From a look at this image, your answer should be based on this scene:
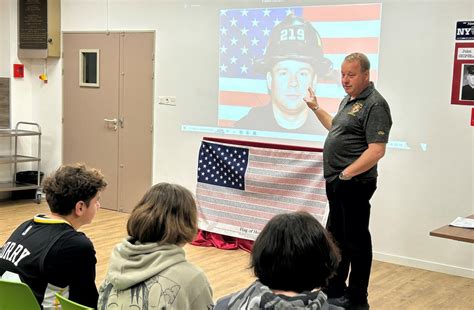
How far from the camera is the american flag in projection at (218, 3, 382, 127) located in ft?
17.1

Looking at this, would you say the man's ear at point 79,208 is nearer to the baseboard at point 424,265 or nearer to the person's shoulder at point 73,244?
the person's shoulder at point 73,244

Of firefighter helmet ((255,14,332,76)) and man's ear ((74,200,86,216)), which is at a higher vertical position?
firefighter helmet ((255,14,332,76))

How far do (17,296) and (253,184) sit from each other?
11.5ft

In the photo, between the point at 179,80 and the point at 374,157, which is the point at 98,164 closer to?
the point at 179,80

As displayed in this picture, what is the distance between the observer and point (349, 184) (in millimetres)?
3791

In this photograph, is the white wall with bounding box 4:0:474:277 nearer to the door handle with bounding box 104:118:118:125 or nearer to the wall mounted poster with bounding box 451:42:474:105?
the wall mounted poster with bounding box 451:42:474:105

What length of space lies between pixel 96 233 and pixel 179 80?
178 centimetres

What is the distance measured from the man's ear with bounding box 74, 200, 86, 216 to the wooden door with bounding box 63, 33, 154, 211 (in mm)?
4387

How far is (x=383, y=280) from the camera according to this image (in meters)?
4.73

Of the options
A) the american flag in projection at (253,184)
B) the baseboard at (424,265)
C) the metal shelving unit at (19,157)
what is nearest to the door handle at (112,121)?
the metal shelving unit at (19,157)

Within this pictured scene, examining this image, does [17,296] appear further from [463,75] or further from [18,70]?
[18,70]

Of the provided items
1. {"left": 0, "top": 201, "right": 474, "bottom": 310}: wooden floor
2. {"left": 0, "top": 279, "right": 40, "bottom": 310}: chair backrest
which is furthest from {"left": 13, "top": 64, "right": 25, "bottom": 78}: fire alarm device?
{"left": 0, "top": 279, "right": 40, "bottom": 310}: chair backrest

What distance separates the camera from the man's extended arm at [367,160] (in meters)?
3.64

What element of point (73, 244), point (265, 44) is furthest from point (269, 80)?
point (73, 244)
